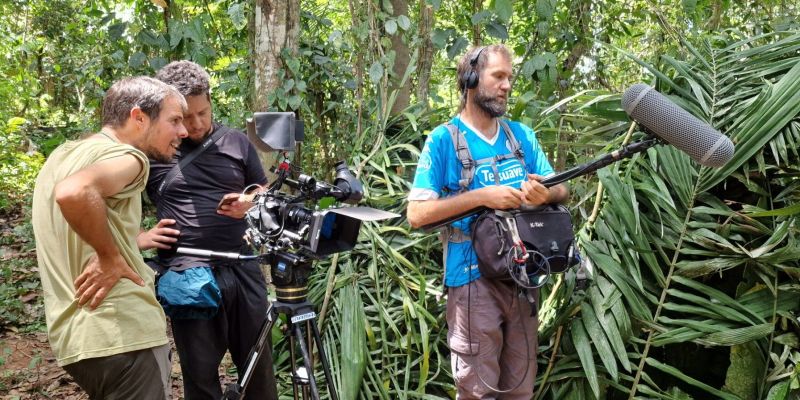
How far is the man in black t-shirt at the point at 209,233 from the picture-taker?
3037mm

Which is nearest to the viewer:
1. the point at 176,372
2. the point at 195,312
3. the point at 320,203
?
the point at 195,312

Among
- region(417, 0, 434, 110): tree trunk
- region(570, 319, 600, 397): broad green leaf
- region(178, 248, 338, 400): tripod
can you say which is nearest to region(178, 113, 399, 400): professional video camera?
region(178, 248, 338, 400): tripod

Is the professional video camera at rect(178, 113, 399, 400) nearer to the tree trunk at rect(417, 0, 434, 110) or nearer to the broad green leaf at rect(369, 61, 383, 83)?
the broad green leaf at rect(369, 61, 383, 83)

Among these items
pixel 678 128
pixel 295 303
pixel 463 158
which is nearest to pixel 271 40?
pixel 463 158

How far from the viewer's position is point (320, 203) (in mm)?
4250

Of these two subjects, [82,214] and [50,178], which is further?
[50,178]

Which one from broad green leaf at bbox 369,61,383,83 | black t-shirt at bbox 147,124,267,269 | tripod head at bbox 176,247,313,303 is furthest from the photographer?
broad green leaf at bbox 369,61,383,83

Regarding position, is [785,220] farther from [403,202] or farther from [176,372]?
[176,372]

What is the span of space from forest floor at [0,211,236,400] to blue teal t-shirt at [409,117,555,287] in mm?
2203

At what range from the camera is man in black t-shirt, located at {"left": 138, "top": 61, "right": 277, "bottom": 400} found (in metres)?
3.04

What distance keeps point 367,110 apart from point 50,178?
3403 mm

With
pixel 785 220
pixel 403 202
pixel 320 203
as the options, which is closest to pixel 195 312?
pixel 320 203

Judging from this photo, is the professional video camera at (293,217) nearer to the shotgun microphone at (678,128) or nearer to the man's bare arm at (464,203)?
the man's bare arm at (464,203)

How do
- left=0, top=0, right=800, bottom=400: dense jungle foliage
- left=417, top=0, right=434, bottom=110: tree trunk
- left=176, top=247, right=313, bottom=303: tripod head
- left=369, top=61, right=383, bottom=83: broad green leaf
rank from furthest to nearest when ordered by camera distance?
left=417, top=0, right=434, bottom=110: tree trunk
left=369, top=61, right=383, bottom=83: broad green leaf
left=0, top=0, right=800, bottom=400: dense jungle foliage
left=176, top=247, right=313, bottom=303: tripod head
